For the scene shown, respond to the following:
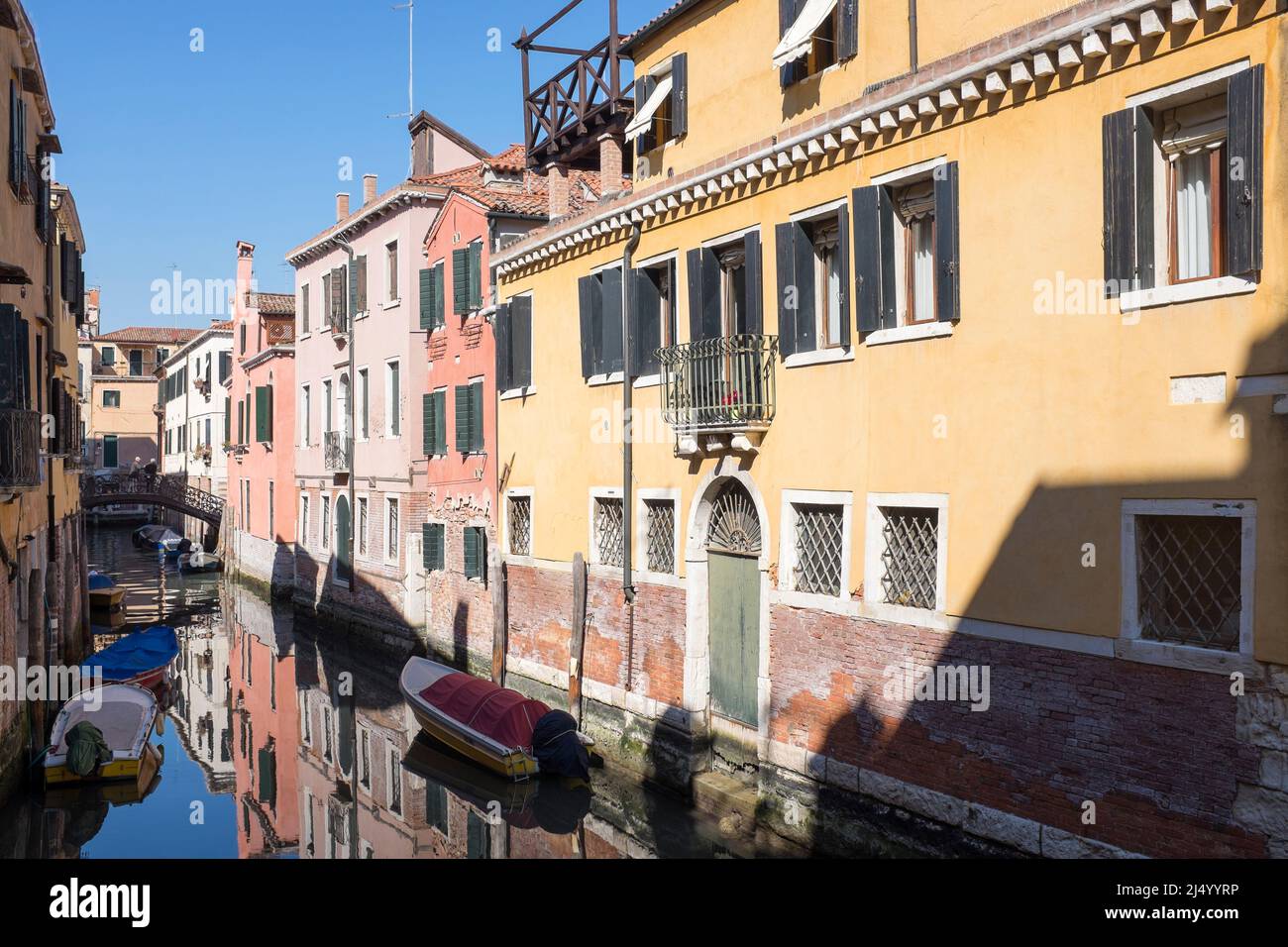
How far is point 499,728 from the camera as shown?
14031mm

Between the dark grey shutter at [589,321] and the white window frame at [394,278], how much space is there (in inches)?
393

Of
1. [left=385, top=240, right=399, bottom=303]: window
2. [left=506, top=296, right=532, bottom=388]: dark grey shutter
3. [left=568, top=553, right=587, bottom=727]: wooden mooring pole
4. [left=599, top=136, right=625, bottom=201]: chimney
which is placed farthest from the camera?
[left=385, top=240, right=399, bottom=303]: window

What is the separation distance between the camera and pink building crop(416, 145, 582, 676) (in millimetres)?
18828

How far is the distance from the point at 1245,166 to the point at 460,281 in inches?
598

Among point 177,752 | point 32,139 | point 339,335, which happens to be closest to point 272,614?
point 339,335

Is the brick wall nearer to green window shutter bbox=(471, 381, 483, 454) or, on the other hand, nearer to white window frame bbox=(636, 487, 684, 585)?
white window frame bbox=(636, 487, 684, 585)

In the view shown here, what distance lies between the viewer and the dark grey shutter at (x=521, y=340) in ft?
55.2

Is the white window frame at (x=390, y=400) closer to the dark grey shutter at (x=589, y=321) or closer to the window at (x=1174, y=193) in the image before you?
the dark grey shutter at (x=589, y=321)

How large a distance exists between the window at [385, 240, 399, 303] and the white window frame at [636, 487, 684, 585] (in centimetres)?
1270

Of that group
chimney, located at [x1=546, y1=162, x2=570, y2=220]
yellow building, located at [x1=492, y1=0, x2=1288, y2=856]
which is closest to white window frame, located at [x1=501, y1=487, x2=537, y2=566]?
yellow building, located at [x1=492, y1=0, x2=1288, y2=856]

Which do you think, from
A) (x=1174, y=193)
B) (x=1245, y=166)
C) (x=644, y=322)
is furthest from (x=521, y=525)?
(x=1245, y=166)

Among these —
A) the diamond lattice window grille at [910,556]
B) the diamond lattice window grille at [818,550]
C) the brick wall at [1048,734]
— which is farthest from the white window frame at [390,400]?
the diamond lattice window grille at [910,556]

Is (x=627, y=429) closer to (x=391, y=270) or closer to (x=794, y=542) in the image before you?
(x=794, y=542)

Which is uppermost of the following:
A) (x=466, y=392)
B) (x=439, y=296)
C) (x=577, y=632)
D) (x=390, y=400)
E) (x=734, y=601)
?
(x=439, y=296)
